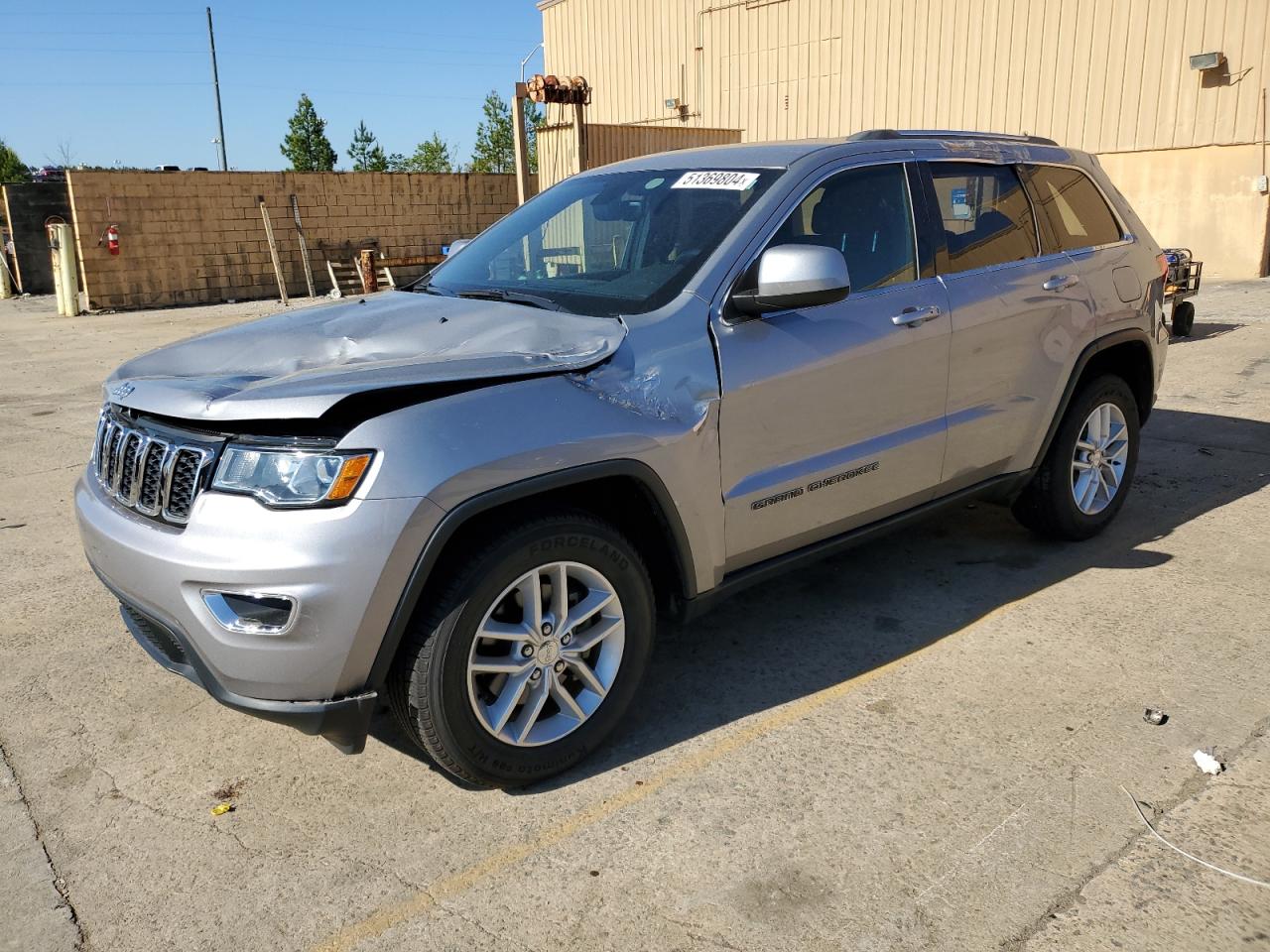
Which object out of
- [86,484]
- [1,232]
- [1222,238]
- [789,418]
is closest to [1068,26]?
[1222,238]

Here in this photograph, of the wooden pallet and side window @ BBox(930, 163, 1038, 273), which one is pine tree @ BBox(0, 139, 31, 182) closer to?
the wooden pallet

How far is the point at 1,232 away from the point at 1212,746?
Answer: 92.5 feet

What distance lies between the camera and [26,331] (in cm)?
1691

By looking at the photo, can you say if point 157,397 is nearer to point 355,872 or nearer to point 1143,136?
point 355,872

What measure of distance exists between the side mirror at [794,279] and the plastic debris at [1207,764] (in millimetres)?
1799

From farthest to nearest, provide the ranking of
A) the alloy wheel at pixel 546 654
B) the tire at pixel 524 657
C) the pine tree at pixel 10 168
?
1. the pine tree at pixel 10 168
2. the alloy wheel at pixel 546 654
3. the tire at pixel 524 657

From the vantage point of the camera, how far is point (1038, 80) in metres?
17.6

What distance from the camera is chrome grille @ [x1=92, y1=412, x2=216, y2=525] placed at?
2861mm

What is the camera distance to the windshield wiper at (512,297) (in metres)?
3.68

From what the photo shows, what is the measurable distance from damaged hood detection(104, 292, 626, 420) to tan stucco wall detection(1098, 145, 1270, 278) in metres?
16.2

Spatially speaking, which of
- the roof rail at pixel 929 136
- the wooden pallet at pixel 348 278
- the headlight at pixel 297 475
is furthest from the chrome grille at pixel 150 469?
the wooden pallet at pixel 348 278

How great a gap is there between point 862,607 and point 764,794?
4.96 feet

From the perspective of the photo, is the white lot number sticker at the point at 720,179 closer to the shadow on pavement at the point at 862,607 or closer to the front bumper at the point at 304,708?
the shadow on pavement at the point at 862,607

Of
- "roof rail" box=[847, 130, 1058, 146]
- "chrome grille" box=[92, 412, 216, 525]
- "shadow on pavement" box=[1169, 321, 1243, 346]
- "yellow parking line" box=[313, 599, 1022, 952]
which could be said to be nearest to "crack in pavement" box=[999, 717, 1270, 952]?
"yellow parking line" box=[313, 599, 1022, 952]
